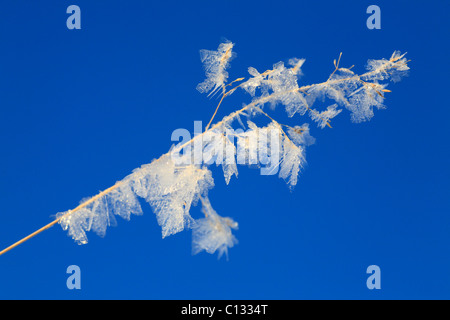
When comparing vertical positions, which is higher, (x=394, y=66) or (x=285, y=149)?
(x=394, y=66)

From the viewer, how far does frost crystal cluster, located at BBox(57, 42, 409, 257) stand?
97 cm

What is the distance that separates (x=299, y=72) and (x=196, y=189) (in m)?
0.43

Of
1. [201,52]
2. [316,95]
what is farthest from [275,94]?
[201,52]

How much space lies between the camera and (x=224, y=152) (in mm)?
1007

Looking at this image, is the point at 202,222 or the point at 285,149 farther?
the point at 285,149

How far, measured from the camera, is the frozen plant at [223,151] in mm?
969

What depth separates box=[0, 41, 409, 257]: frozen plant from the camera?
0.97m

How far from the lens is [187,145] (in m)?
0.98

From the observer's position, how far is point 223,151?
1.00 m

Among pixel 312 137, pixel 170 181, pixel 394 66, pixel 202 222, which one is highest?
pixel 394 66

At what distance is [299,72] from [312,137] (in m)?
0.18

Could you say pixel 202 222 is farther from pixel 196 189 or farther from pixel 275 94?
pixel 275 94

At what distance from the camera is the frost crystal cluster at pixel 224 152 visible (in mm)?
970

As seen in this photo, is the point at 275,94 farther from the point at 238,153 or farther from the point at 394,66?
the point at 394,66
